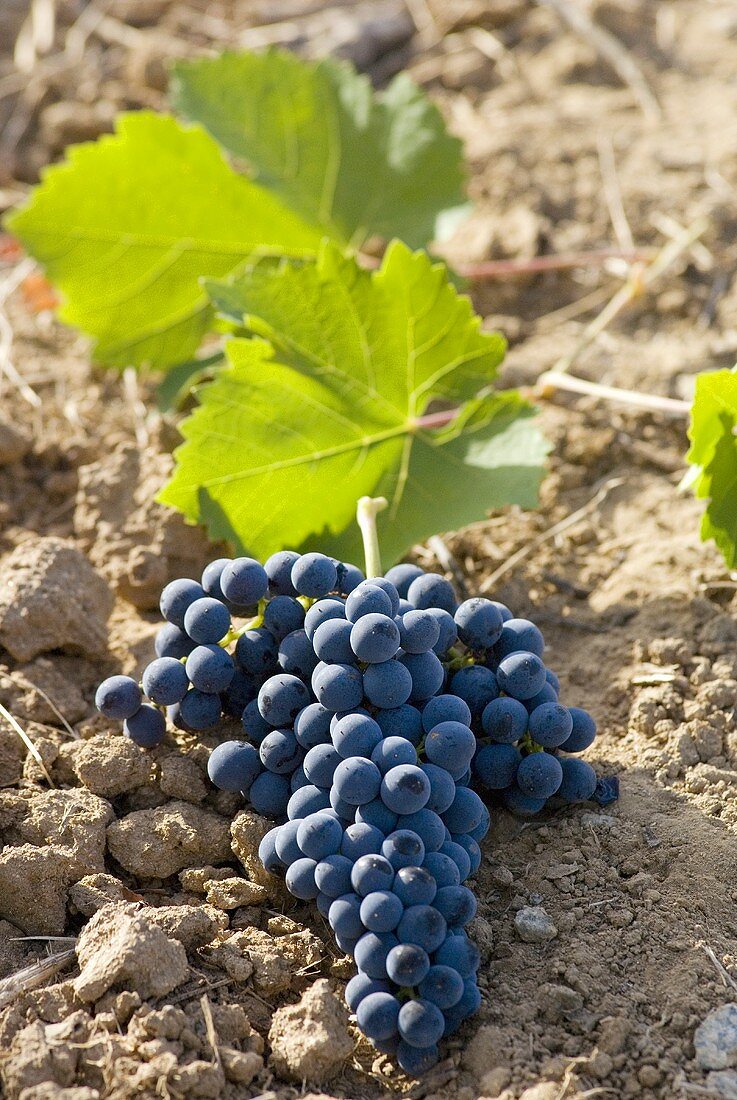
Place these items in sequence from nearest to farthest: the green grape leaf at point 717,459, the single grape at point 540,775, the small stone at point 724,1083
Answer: the small stone at point 724,1083, the single grape at point 540,775, the green grape leaf at point 717,459

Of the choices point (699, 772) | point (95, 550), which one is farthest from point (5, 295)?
point (699, 772)

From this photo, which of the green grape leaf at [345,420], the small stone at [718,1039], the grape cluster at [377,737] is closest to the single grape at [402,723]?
the grape cluster at [377,737]

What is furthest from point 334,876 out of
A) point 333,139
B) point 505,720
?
point 333,139

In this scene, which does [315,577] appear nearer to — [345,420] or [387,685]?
[387,685]

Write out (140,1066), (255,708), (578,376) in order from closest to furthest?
(140,1066) → (255,708) → (578,376)

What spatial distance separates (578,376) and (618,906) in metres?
1.55

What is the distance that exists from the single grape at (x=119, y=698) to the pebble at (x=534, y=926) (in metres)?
0.68

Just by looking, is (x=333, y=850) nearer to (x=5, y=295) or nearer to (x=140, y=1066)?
(x=140, y=1066)

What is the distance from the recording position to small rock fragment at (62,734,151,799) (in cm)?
170

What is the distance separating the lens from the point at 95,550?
2.27 meters

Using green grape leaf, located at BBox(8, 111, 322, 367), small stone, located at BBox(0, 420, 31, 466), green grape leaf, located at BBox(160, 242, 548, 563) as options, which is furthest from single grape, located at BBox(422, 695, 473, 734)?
green grape leaf, located at BBox(8, 111, 322, 367)

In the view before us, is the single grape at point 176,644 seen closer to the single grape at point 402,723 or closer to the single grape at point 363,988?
the single grape at point 402,723

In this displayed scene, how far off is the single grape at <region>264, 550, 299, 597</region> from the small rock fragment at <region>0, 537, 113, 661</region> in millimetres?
436

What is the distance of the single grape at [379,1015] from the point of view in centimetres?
133
